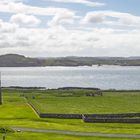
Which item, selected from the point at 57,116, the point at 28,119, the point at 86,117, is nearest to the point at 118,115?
the point at 86,117

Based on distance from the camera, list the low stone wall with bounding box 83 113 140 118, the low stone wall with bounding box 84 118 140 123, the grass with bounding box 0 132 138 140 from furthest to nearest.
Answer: the low stone wall with bounding box 83 113 140 118
the low stone wall with bounding box 84 118 140 123
the grass with bounding box 0 132 138 140

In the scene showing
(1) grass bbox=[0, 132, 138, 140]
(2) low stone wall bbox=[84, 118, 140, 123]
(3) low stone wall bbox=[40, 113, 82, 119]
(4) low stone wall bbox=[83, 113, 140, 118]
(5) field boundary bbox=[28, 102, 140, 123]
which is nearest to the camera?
(1) grass bbox=[0, 132, 138, 140]

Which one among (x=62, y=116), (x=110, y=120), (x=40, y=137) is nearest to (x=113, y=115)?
(x=110, y=120)

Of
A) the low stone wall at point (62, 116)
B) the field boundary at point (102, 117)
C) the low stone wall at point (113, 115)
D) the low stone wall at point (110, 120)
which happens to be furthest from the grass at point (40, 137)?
the low stone wall at point (113, 115)

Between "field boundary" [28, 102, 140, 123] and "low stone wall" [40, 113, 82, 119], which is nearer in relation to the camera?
"field boundary" [28, 102, 140, 123]

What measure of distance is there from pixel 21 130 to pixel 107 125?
16973mm

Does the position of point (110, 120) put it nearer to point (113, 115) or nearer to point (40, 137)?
point (113, 115)

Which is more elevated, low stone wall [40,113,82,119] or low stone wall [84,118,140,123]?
low stone wall [40,113,82,119]

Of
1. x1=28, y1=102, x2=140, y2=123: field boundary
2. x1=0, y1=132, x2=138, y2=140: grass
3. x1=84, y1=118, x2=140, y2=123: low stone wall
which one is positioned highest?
x1=28, y1=102, x2=140, y2=123: field boundary

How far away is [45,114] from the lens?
7938 centimetres

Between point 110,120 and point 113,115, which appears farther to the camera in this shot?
point 113,115

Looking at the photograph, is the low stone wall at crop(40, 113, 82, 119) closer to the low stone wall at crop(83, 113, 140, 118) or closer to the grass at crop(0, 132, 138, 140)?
the low stone wall at crop(83, 113, 140, 118)

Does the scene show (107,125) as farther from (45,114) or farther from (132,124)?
(45,114)

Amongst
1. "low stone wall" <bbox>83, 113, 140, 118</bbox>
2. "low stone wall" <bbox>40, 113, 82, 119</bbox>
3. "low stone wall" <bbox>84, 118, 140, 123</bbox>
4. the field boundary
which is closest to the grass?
"low stone wall" <bbox>84, 118, 140, 123</bbox>
